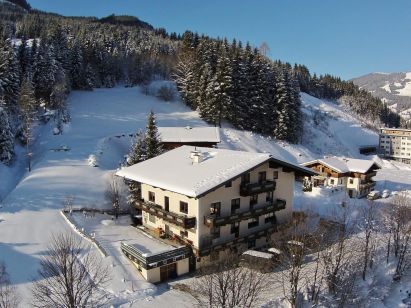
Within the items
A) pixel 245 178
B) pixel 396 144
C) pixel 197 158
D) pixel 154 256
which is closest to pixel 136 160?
pixel 197 158

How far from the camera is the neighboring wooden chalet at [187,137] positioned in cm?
6122

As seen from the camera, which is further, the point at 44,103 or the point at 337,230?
the point at 44,103

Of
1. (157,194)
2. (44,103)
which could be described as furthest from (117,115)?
(157,194)

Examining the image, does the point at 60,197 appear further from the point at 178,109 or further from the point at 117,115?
the point at 178,109

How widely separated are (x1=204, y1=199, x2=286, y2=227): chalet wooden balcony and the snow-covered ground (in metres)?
6.12

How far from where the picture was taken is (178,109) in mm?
93938

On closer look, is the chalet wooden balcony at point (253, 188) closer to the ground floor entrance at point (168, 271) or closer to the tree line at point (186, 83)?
the ground floor entrance at point (168, 271)

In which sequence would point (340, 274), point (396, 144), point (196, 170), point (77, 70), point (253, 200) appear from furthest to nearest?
point (396, 144), point (77, 70), point (253, 200), point (196, 170), point (340, 274)

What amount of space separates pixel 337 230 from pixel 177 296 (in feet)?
57.4

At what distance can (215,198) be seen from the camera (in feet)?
104

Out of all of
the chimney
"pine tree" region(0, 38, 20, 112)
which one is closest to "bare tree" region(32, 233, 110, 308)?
the chimney

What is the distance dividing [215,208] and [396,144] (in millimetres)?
120267

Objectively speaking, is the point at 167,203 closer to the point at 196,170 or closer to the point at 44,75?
the point at 196,170

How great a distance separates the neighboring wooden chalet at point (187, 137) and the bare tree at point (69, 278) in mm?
29626
